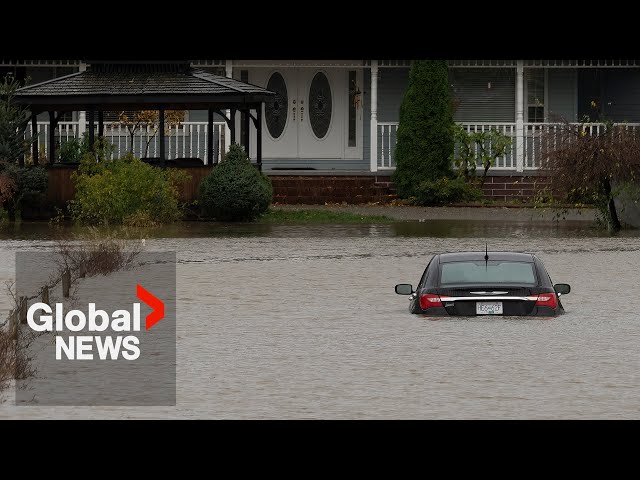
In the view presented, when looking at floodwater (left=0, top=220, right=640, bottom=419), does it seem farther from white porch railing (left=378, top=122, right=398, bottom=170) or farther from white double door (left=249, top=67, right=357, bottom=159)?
white double door (left=249, top=67, right=357, bottom=159)

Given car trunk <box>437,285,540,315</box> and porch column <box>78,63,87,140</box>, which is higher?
porch column <box>78,63,87,140</box>

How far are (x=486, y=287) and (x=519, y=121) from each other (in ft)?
79.1

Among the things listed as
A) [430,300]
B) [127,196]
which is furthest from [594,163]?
[430,300]

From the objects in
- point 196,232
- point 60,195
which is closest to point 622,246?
point 196,232

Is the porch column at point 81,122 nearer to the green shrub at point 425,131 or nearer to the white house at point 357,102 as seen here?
the white house at point 357,102

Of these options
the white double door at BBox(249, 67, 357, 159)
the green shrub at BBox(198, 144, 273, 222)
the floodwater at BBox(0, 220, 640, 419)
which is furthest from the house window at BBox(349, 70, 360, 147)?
the floodwater at BBox(0, 220, 640, 419)

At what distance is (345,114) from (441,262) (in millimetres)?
26370

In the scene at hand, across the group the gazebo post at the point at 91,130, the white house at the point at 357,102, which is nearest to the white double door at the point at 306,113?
the white house at the point at 357,102

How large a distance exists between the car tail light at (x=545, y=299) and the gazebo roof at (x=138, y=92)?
18098 millimetres

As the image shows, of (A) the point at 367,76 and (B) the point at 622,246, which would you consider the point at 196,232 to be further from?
(A) the point at 367,76

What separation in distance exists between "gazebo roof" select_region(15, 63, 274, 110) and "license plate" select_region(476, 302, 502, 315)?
18.2 meters

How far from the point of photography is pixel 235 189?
1335 inches

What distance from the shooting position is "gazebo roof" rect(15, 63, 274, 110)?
1399 inches

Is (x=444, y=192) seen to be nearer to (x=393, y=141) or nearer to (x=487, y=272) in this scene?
(x=393, y=141)
